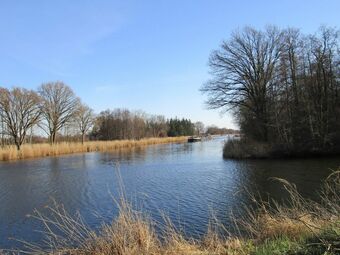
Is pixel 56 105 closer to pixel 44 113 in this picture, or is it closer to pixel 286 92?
pixel 44 113

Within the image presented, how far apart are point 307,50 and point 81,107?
128 feet

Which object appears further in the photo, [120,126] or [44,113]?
[120,126]

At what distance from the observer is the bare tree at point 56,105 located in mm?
58531

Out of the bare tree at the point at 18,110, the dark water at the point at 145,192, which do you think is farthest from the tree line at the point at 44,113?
the dark water at the point at 145,192

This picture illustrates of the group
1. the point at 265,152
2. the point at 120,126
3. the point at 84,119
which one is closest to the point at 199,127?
the point at 120,126

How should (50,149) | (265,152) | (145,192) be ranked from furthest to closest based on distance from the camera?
(50,149) → (265,152) → (145,192)

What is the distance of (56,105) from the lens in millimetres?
59469

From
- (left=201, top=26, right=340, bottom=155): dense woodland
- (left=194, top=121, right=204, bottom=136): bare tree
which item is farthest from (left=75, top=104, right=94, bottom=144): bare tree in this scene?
(left=194, top=121, right=204, bottom=136): bare tree

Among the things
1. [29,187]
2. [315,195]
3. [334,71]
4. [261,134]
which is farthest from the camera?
[261,134]

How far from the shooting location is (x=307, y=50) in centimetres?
3591

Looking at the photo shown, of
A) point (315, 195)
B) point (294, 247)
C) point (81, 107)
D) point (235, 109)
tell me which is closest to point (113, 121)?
point (81, 107)

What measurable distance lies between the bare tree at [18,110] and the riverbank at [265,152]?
1165 inches

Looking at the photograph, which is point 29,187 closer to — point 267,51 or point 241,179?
point 241,179

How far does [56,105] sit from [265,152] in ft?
120
